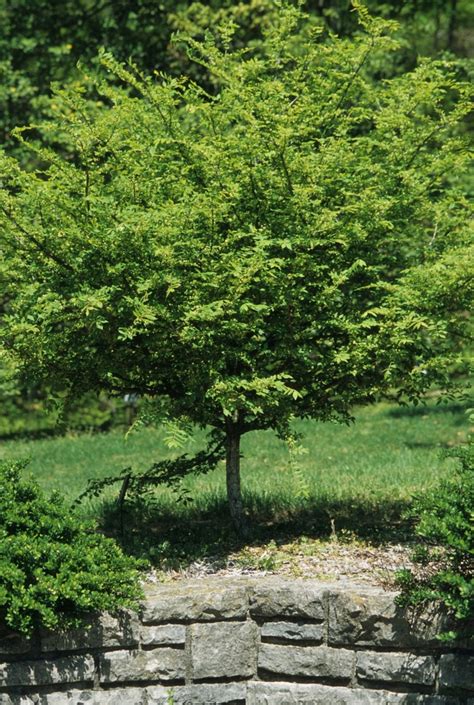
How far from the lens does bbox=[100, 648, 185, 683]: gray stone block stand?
4.68 metres

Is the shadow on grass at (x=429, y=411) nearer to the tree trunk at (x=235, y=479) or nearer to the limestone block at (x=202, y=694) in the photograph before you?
the tree trunk at (x=235, y=479)

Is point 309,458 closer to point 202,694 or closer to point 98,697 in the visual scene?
point 202,694

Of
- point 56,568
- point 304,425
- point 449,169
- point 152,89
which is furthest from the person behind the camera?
point 304,425

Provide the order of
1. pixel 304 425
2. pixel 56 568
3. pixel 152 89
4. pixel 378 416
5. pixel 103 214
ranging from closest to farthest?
pixel 56 568, pixel 103 214, pixel 152 89, pixel 304 425, pixel 378 416

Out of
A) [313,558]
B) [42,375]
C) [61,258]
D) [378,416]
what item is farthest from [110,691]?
[378,416]

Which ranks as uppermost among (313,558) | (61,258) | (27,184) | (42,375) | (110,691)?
(27,184)

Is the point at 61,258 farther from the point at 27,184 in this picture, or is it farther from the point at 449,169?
the point at 449,169

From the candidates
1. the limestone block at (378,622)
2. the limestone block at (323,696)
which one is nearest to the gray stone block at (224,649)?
the limestone block at (323,696)

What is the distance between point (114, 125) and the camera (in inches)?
209

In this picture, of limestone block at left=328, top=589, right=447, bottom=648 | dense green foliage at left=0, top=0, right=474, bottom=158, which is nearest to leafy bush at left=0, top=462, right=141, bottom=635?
limestone block at left=328, top=589, right=447, bottom=648

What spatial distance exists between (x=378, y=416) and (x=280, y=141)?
9015 mm

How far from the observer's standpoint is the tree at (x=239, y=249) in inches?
197

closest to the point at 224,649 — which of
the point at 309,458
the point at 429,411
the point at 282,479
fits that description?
the point at 282,479

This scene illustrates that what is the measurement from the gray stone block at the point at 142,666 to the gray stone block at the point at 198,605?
168 millimetres
